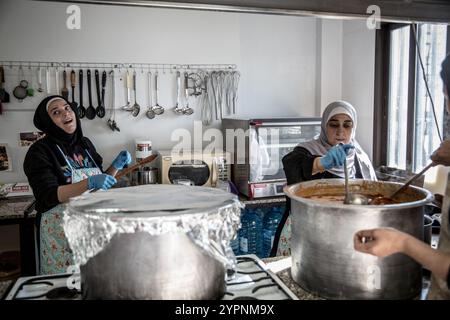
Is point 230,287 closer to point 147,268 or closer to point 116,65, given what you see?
point 147,268

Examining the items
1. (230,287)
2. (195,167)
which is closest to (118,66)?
(195,167)

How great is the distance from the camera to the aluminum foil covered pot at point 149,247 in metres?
1.02

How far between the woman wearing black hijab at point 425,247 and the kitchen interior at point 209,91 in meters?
1.71

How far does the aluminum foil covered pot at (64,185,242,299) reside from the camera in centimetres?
102

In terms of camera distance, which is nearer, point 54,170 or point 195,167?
point 54,170

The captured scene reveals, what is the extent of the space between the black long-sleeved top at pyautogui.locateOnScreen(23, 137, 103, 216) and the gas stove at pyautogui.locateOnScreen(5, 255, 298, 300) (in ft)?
2.60

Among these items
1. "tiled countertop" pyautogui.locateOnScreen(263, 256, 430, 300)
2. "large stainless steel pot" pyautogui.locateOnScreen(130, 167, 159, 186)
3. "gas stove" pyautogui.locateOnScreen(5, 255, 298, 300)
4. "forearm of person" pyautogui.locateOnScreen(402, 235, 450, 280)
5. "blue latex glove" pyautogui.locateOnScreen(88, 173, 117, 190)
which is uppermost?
"blue latex glove" pyautogui.locateOnScreen(88, 173, 117, 190)

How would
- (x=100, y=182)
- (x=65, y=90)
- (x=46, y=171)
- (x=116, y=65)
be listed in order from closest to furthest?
(x=100, y=182) < (x=46, y=171) < (x=65, y=90) < (x=116, y=65)

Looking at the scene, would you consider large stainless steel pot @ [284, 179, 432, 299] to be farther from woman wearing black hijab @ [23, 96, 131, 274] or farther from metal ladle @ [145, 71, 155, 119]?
metal ladle @ [145, 71, 155, 119]

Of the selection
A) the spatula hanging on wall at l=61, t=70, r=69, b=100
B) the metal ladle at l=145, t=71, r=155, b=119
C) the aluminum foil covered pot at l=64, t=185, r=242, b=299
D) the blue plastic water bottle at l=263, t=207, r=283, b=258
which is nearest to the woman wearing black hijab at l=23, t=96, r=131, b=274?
the aluminum foil covered pot at l=64, t=185, r=242, b=299

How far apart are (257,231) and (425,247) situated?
2577 mm

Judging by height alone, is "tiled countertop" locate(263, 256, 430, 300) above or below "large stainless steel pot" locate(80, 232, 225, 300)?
below

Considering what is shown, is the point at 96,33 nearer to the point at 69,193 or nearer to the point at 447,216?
the point at 69,193

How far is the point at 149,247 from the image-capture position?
3.36ft
